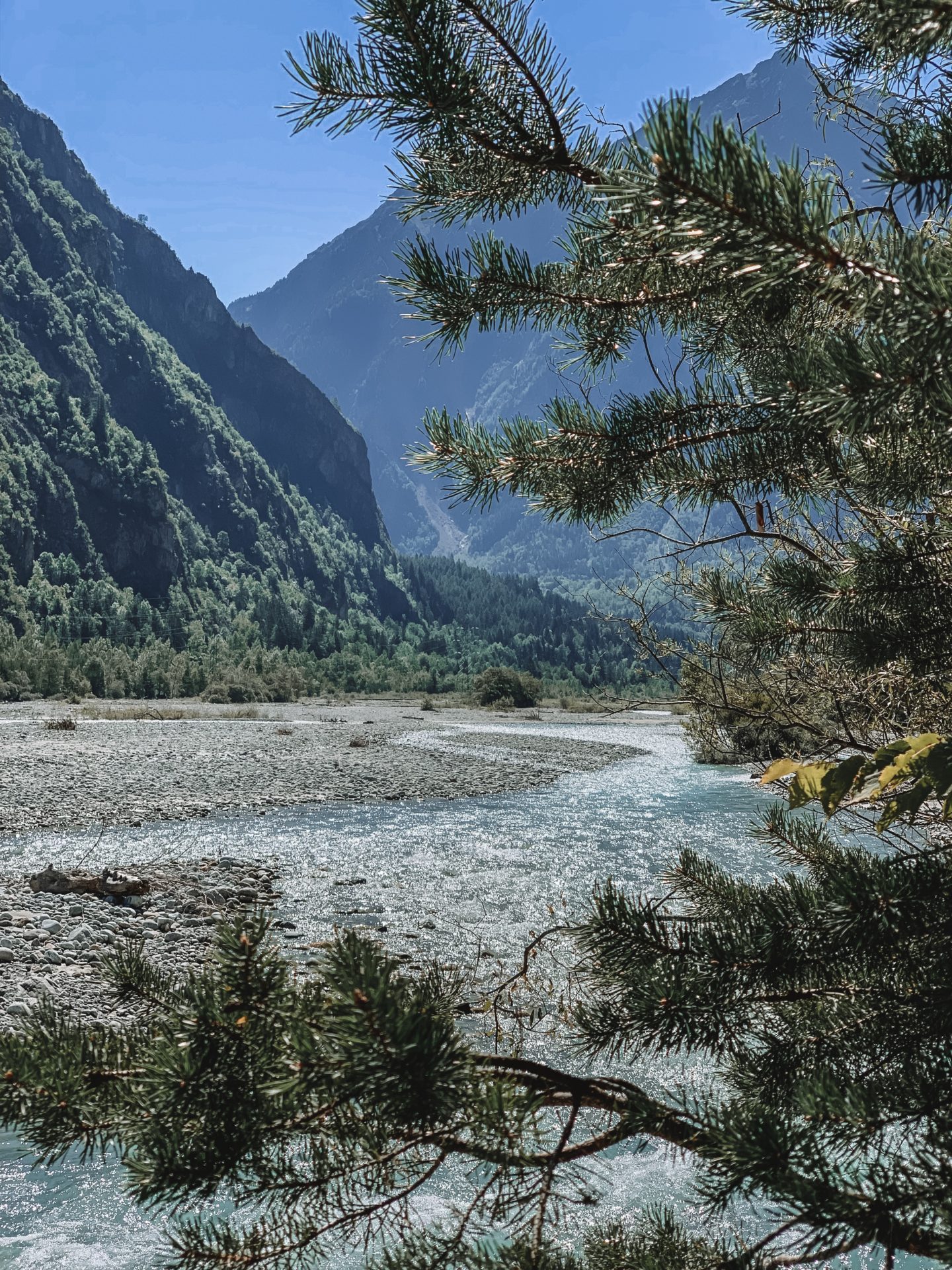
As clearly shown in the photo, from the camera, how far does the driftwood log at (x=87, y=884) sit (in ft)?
31.1

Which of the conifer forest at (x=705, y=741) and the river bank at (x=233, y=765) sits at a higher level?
the conifer forest at (x=705, y=741)

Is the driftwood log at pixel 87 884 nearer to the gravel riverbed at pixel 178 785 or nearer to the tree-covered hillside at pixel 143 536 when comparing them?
the gravel riverbed at pixel 178 785

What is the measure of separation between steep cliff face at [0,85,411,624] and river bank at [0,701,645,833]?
215ft

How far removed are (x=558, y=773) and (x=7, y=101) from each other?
622 ft

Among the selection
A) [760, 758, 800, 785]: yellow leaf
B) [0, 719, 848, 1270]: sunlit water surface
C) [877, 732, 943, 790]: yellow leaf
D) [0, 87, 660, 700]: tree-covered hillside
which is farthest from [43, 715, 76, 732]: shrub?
[877, 732, 943, 790]: yellow leaf

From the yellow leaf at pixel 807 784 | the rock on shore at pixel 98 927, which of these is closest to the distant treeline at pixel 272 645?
the rock on shore at pixel 98 927

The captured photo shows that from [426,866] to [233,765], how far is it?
1279 centimetres

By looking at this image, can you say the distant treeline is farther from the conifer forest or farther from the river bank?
the conifer forest

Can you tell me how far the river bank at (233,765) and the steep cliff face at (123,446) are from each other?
215ft

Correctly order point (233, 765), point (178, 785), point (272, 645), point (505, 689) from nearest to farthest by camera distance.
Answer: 1. point (178, 785)
2. point (233, 765)
3. point (505, 689)
4. point (272, 645)

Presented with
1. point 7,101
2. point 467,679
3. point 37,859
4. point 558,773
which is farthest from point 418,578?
point 37,859

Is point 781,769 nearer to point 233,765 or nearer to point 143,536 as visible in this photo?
point 233,765

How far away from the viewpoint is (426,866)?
12.6 m

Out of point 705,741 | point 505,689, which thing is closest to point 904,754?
point 705,741
